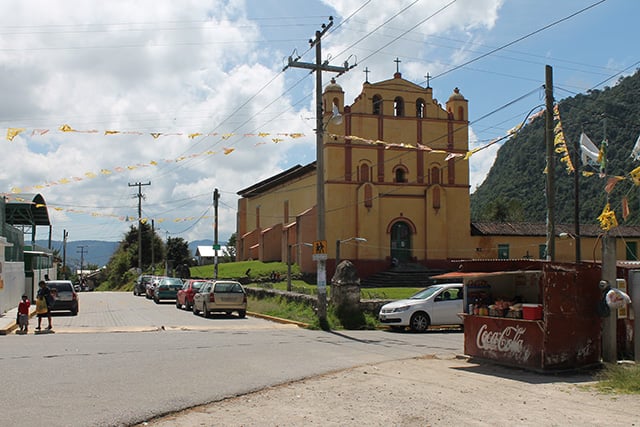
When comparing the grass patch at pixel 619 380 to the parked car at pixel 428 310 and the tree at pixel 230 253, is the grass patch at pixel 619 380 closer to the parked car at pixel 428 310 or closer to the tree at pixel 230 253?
the parked car at pixel 428 310

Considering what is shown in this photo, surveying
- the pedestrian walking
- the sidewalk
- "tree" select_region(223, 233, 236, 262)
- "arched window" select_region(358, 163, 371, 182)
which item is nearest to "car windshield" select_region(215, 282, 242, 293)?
the sidewalk

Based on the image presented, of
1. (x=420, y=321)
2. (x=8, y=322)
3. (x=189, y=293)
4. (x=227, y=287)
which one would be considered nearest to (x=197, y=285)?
(x=189, y=293)

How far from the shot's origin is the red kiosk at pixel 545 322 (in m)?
11.5

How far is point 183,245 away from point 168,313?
61.2 metres

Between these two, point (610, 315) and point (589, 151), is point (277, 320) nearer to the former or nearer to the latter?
point (589, 151)

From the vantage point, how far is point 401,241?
159 feet

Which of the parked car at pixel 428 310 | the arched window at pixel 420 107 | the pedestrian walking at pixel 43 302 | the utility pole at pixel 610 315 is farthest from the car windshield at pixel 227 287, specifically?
the arched window at pixel 420 107

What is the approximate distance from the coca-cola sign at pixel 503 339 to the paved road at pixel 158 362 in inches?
82.8

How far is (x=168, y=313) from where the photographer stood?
29.9m

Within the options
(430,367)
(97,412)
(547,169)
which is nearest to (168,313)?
(547,169)

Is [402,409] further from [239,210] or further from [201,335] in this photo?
[239,210]

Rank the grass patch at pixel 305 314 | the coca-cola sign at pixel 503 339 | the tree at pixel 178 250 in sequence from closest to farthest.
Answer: the coca-cola sign at pixel 503 339 → the grass patch at pixel 305 314 → the tree at pixel 178 250

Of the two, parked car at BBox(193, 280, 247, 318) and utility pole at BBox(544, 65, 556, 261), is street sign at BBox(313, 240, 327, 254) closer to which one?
parked car at BBox(193, 280, 247, 318)


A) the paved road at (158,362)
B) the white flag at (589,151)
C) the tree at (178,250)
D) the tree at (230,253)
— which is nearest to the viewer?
the paved road at (158,362)
